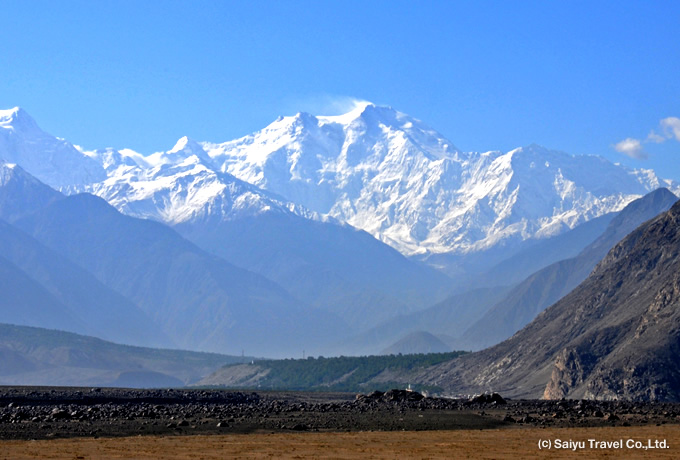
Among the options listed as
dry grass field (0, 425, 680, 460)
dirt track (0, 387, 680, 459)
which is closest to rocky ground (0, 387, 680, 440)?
dirt track (0, 387, 680, 459)

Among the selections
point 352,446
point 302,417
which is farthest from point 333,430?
point 352,446

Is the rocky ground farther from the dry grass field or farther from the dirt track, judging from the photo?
the dry grass field

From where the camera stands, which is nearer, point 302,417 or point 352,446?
point 352,446

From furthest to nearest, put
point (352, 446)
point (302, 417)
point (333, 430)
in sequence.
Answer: point (302, 417)
point (333, 430)
point (352, 446)

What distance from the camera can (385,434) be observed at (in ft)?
214

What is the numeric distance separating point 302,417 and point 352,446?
18.6 metres

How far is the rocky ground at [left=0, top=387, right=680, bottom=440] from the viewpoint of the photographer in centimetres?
6631

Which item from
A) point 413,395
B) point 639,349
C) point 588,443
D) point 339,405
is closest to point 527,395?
point 639,349

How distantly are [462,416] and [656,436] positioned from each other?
58.6ft

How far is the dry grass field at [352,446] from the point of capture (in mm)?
53844

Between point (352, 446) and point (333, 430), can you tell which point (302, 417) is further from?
point (352, 446)

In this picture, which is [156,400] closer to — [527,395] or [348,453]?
[348,453]

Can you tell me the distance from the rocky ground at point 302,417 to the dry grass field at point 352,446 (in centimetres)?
368

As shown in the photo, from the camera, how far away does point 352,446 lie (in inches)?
2299
